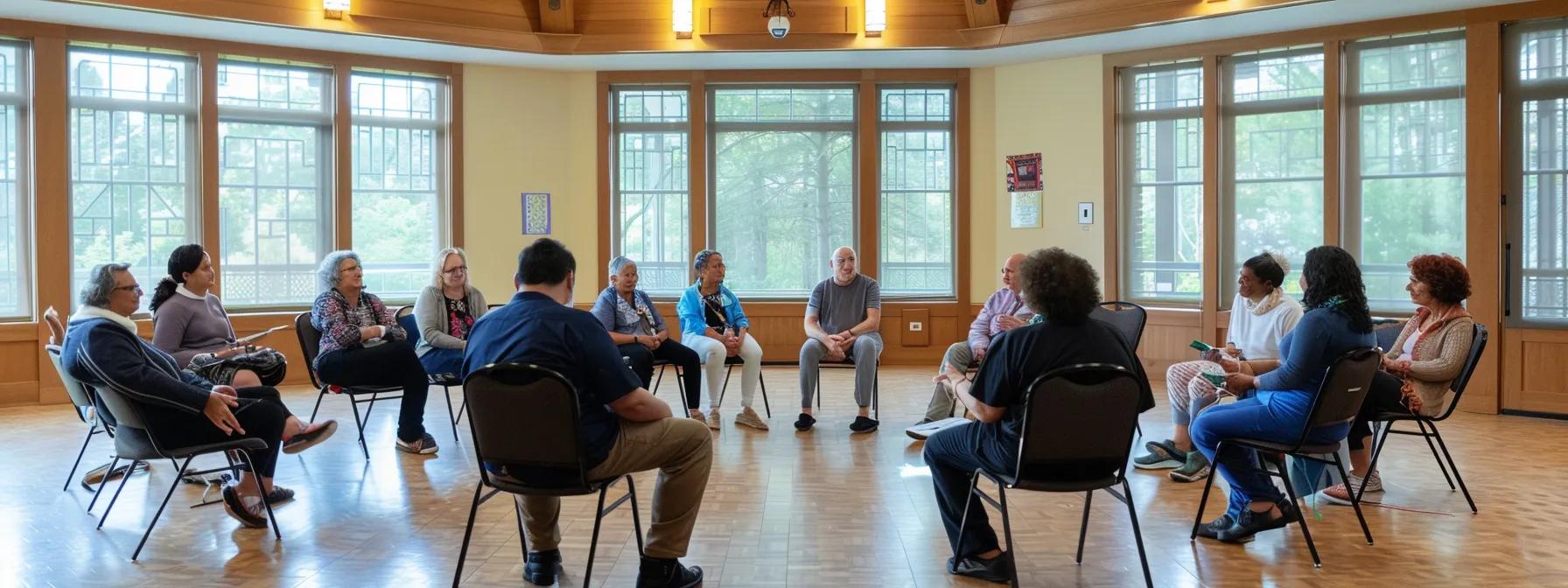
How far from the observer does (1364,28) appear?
7.51 metres

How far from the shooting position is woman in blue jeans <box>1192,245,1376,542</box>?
386 cm

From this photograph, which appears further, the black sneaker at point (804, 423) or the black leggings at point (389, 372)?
the black sneaker at point (804, 423)

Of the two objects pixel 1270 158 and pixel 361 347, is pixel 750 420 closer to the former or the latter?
pixel 361 347

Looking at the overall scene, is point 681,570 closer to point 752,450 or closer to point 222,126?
point 752,450

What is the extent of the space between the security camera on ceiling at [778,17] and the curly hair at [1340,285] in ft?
15.5

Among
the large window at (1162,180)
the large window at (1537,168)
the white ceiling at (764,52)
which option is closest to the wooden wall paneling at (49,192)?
the white ceiling at (764,52)

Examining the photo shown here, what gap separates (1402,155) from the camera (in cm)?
752

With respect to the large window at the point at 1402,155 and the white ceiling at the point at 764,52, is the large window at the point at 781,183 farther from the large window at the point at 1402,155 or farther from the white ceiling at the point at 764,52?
the large window at the point at 1402,155

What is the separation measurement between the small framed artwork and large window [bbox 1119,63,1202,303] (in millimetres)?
4793

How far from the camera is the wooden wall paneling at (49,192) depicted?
750 cm

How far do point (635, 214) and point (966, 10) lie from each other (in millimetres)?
3336

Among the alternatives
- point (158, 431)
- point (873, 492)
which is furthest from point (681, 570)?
point (158, 431)

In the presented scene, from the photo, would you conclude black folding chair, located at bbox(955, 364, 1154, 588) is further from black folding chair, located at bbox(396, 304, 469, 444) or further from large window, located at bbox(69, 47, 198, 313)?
large window, located at bbox(69, 47, 198, 313)

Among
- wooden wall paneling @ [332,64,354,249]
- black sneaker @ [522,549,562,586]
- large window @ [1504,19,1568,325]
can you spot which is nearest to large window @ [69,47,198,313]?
wooden wall paneling @ [332,64,354,249]
